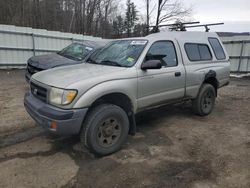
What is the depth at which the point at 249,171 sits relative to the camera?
11.2 ft

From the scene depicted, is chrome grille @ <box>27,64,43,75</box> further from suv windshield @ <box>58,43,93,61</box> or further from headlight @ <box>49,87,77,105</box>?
headlight @ <box>49,87,77,105</box>

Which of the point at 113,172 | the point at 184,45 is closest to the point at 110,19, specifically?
the point at 184,45

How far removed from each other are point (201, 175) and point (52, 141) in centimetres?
259

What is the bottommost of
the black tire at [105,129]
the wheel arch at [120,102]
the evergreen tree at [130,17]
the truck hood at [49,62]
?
the black tire at [105,129]

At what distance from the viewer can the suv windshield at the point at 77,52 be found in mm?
8156

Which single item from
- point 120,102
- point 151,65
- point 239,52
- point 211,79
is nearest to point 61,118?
point 120,102

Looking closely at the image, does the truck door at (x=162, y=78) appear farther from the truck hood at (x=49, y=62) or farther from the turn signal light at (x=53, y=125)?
the truck hood at (x=49, y=62)

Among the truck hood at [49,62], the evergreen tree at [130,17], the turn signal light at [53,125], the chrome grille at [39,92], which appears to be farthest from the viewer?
the evergreen tree at [130,17]

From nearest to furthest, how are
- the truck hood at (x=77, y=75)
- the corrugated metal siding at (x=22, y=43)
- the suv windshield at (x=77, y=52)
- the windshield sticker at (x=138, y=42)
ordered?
the truck hood at (x=77, y=75) → the windshield sticker at (x=138, y=42) → the suv windshield at (x=77, y=52) → the corrugated metal siding at (x=22, y=43)

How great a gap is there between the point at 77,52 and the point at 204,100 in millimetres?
4893

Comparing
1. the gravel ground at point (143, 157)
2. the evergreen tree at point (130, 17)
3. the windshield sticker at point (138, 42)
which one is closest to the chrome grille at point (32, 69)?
the gravel ground at point (143, 157)

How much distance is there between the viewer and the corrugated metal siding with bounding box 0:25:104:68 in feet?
39.1

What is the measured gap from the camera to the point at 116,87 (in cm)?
366

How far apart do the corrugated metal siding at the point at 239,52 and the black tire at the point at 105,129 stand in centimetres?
1208
